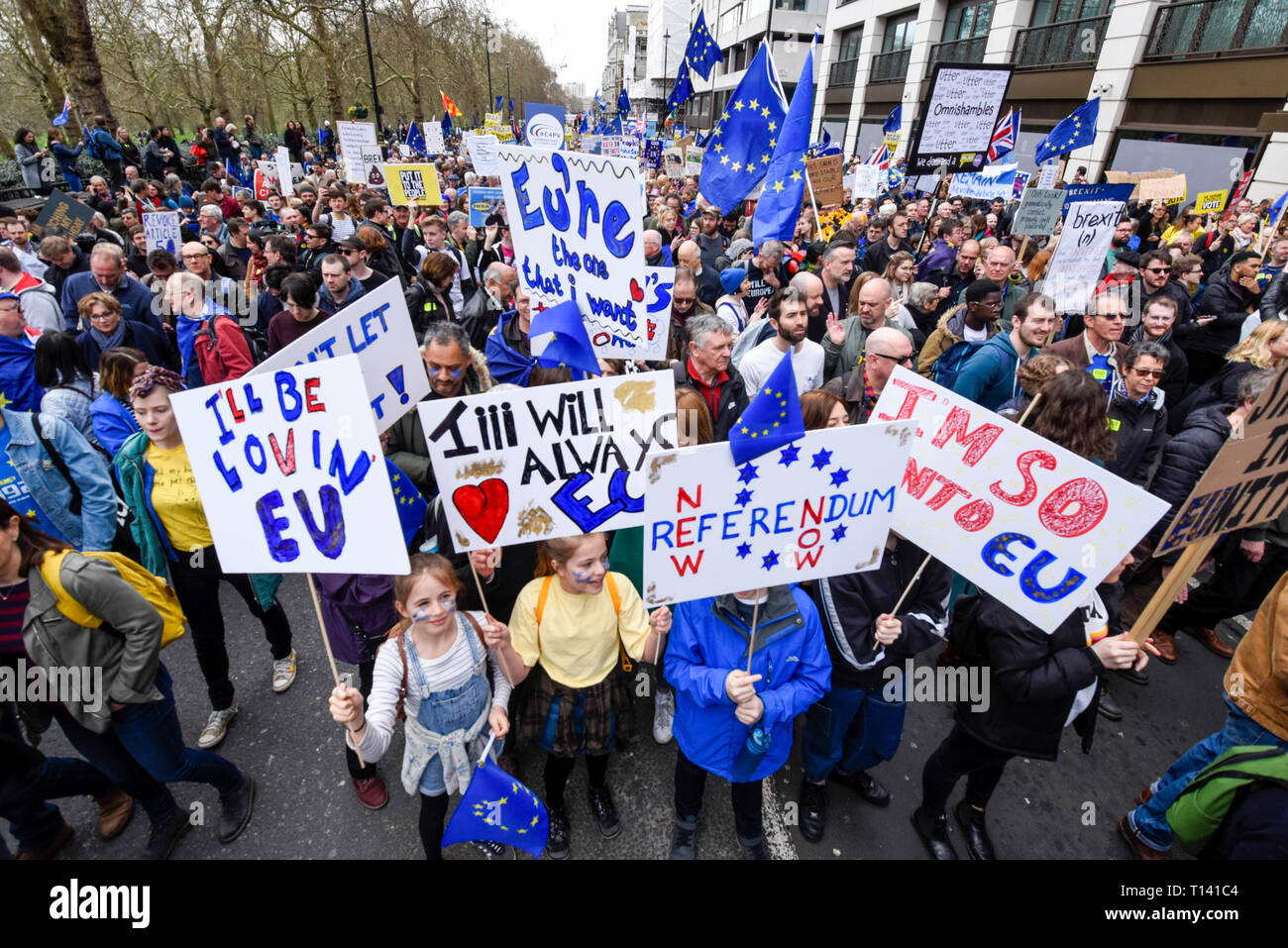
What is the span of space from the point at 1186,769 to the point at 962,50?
2970 centimetres

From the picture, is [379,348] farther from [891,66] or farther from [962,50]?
[891,66]

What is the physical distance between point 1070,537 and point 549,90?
109905 mm

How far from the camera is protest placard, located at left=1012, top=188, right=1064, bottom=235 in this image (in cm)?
814

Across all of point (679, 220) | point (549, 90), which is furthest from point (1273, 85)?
point (549, 90)

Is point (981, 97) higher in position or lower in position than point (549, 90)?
lower

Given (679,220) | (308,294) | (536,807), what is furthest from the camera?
(679,220)

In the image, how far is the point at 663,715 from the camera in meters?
3.63

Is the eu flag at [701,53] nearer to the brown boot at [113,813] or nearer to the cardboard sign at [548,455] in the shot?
the cardboard sign at [548,455]

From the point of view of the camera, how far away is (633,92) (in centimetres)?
9862

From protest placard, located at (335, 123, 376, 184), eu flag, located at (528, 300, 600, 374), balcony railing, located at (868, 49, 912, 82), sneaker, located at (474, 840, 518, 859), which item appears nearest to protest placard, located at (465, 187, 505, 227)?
protest placard, located at (335, 123, 376, 184)

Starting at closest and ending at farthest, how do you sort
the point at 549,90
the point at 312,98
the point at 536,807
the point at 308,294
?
the point at 536,807 < the point at 308,294 < the point at 312,98 < the point at 549,90

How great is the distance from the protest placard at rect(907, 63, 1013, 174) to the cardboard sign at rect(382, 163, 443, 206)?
6.80 metres

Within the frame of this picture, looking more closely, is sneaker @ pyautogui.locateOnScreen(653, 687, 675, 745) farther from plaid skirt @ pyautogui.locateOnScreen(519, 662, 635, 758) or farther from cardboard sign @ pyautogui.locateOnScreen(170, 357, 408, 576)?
cardboard sign @ pyautogui.locateOnScreen(170, 357, 408, 576)
